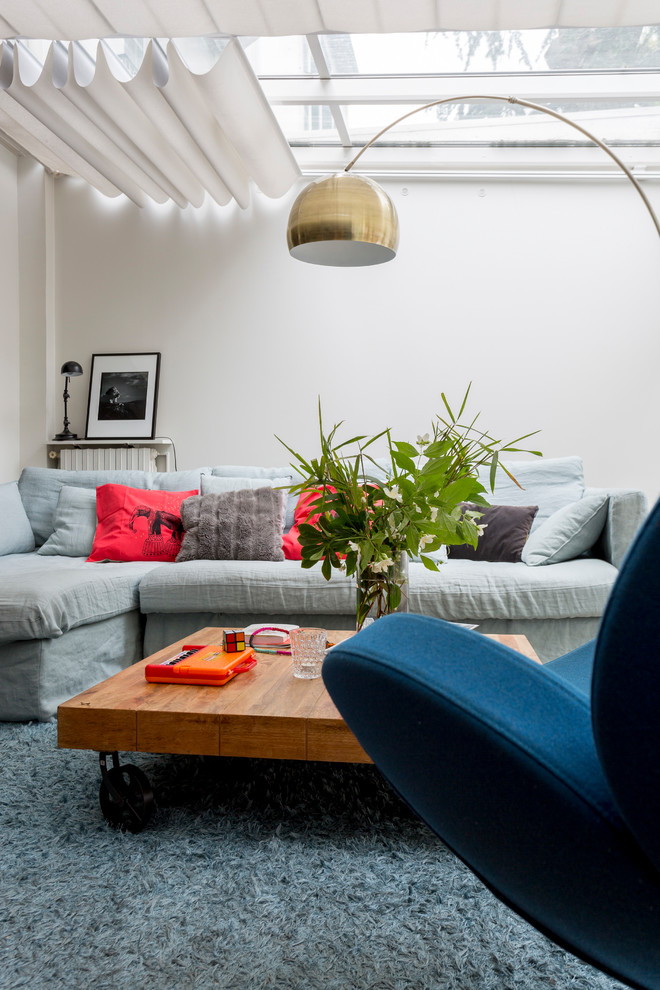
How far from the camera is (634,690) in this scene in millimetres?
543

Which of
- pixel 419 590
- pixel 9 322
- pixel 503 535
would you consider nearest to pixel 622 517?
pixel 503 535

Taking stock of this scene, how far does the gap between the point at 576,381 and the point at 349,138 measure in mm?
1960

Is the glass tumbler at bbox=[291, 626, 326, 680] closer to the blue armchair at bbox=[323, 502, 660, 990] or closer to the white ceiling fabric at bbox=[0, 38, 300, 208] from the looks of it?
the blue armchair at bbox=[323, 502, 660, 990]

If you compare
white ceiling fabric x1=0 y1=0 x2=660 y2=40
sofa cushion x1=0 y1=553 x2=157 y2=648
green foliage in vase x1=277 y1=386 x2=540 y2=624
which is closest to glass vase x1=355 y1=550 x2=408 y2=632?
green foliage in vase x1=277 y1=386 x2=540 y2=624

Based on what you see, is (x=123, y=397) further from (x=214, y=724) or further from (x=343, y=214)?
(x=214, y=724)

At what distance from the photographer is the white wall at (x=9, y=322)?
4.68 m

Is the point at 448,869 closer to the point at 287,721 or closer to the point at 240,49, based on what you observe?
the point at 287,721

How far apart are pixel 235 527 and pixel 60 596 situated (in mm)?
1026

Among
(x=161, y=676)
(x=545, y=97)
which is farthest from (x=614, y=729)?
(x=545, y=97)

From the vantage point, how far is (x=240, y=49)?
311cm

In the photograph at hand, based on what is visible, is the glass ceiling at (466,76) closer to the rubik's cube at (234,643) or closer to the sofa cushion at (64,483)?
the sofa cushion at (64,483)

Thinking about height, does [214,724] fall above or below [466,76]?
below

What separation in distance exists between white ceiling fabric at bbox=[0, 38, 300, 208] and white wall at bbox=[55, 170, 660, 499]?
38cm

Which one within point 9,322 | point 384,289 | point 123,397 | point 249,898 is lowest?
point 249,898
